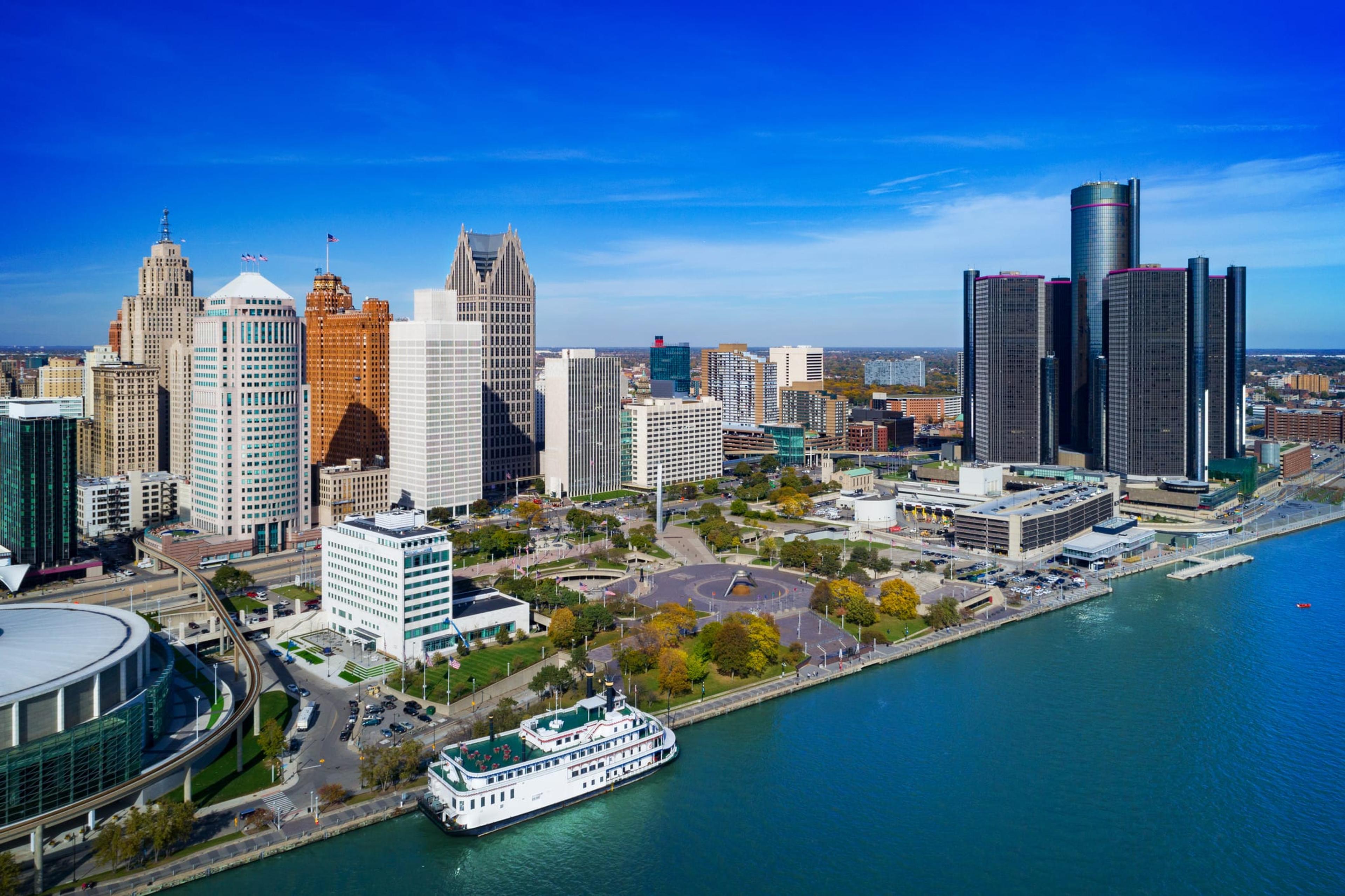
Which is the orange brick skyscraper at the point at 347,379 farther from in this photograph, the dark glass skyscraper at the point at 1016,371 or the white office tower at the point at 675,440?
the dark glass skyscraper at the point at 1016,371

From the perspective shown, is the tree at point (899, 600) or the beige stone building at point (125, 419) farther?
the beige stone building at point (125, 419)

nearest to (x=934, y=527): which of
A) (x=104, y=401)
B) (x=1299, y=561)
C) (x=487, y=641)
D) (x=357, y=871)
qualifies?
(x=1299, y=561)

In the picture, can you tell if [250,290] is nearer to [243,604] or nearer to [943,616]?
[243,604]

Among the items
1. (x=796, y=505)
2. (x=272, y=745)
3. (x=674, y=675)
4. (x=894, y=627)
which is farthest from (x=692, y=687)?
(x=796, y=505)

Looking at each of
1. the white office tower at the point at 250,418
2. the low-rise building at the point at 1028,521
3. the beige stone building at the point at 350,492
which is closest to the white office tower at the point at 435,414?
the beige stone building at the point at 350,492

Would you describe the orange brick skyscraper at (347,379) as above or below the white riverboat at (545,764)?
above

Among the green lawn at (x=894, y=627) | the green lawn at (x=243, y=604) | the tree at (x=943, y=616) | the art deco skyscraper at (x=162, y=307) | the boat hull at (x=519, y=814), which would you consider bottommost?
the boat hull at (x=519, y=814)

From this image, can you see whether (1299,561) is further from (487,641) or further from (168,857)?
(168,857)
